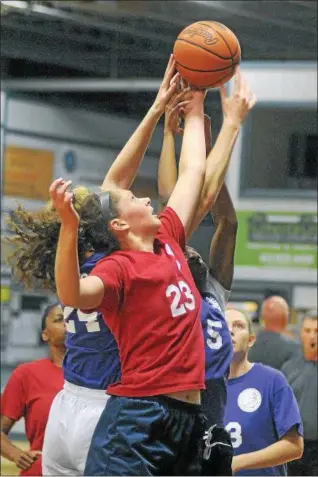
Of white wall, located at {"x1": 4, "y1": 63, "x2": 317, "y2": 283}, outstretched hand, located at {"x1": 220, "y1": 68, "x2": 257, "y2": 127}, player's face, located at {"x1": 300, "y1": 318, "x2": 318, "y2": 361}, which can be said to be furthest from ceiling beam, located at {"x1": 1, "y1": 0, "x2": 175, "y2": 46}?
outstretched hand, located at {"x1": 220, "y1": 68, "x2": 257, "y2": 127}

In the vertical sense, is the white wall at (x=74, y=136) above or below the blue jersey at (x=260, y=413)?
above

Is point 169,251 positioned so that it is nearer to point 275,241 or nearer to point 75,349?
point 75,349

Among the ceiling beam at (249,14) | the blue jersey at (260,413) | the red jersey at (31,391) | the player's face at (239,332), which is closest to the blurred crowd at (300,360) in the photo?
the red jersey at (31,391)

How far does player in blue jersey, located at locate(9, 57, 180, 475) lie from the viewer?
395 cm

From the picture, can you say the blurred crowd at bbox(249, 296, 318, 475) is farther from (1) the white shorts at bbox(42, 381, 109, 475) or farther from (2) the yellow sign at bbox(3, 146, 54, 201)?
(2) the yellow sign at bbox(3, 146, 54, 201)

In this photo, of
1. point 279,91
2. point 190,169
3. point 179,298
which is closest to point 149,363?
point 179,298

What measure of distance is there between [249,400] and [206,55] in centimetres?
155

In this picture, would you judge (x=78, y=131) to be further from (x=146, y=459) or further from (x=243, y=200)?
(x=146, y=459)

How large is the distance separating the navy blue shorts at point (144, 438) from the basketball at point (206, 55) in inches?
52.8

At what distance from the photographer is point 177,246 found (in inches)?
157

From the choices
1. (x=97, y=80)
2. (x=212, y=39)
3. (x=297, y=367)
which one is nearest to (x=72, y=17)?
(x=97, y=80)

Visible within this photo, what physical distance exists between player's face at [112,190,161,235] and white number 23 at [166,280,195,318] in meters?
0.19

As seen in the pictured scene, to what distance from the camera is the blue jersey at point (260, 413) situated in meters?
5.22

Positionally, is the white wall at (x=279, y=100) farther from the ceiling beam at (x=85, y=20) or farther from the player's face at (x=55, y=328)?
the player's face at (x=55, y=328)
